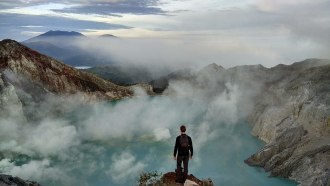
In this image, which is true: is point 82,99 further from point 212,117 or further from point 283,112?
point 283,112

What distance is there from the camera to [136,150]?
98562 mm

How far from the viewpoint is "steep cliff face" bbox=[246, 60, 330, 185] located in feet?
235

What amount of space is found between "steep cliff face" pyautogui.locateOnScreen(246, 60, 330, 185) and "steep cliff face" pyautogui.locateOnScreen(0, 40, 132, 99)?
211ft

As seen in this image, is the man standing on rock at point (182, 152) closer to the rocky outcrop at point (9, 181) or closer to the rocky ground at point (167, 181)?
the rocky ground at point (167, 181)

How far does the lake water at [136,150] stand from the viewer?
258ft

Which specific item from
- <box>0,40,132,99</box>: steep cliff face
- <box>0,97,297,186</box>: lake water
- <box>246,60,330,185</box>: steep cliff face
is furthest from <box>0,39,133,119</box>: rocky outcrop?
<box>246,60,330,185</box>: steep cliff face

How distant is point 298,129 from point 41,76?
82.8m

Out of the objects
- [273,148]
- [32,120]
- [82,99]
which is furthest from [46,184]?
[82,99]

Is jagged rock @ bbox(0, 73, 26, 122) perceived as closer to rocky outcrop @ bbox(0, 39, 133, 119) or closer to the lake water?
rocky outcrop @ bbox(0, 39, 133, 119)

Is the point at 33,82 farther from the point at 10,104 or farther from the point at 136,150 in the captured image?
the point at 136,150

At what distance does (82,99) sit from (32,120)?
36.0 metres

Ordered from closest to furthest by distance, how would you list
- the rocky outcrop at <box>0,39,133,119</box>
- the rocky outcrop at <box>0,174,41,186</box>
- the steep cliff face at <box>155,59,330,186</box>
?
the rocky outcrop at <box>0,174,41,186</box>
the steep cliff face at <box>155,59,330,186</box>
the rocky outcrop at <box>0,39,133,119</box>

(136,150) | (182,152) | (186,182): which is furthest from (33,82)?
(186,182)

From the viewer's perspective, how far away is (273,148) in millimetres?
83125
